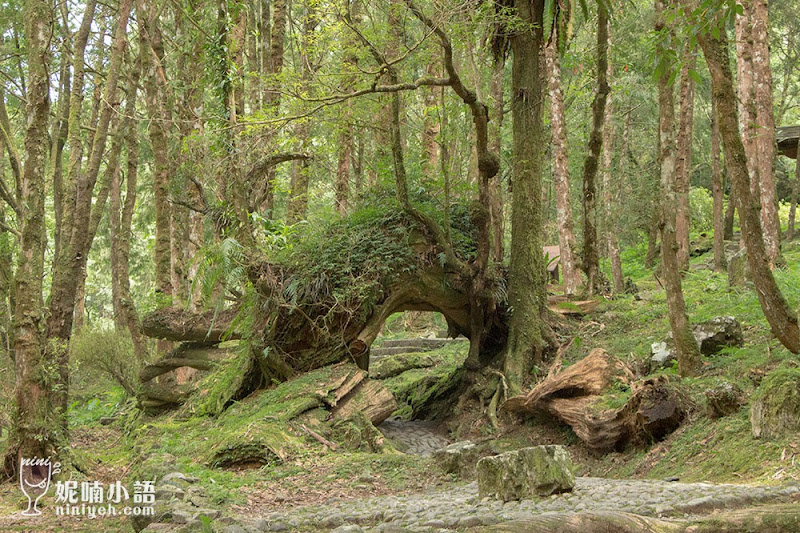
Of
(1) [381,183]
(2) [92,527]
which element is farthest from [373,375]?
(2) [92,527]

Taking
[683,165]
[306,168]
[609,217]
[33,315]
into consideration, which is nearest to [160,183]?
[306,168]

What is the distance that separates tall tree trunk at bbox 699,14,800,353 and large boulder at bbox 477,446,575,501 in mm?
3066

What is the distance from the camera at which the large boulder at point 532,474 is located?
5.17 meters

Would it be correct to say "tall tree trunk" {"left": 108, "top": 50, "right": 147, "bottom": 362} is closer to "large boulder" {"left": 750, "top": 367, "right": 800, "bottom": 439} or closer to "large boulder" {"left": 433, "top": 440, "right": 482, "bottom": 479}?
"large boulder" {"left": 433, "top": 440, "right": 482, "bottom": 479}

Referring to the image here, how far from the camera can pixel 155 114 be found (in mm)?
13922

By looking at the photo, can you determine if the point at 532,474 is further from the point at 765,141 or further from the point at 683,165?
the point at 683,165

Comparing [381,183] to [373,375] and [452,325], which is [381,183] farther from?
[373,375]

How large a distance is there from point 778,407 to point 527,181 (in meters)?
5.80

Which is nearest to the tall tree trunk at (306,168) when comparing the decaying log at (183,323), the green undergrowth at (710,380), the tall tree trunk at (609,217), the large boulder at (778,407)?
the decaying log at (183,323)

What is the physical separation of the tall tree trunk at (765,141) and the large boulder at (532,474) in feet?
27.3

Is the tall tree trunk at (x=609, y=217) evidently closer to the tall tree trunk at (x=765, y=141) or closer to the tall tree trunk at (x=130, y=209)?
the tall tree trunk at (x=765, y=141)

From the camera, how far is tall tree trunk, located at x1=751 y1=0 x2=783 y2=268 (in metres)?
12.2

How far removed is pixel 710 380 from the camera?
7.45m

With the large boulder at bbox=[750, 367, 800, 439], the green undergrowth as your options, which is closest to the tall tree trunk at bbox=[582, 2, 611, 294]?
the green undergrowth
